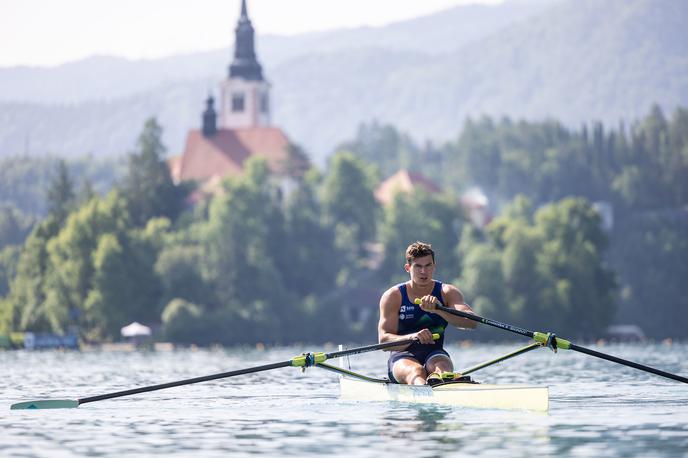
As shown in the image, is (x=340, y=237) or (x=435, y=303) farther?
(x=340, y=237)

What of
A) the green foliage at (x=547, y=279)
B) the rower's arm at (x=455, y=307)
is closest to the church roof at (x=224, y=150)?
the green foliage at (x=547, y=279)

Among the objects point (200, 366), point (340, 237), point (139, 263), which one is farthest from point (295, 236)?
point (200, 366)

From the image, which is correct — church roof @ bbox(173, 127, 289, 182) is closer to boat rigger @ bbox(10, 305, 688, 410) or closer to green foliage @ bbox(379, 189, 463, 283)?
green foliage @ bbox(379, 189, 463, 283)

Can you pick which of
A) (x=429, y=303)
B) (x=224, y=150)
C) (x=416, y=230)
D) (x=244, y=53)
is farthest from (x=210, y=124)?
(x=429, y=303)

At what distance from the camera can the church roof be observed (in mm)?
158500

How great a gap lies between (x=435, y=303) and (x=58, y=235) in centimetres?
9116

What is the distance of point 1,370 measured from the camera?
50.6 metres

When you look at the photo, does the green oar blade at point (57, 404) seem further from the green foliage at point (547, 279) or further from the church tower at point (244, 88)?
the church tower at point (244, 88)

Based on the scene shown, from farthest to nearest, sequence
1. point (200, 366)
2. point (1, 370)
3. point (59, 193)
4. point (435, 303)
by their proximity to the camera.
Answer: point (59, 193) < point (200, 366) < point (1, 370) < point (435, 303)

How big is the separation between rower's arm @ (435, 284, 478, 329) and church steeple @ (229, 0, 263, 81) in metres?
146

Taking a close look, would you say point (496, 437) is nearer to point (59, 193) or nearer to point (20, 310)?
point (20, 310)

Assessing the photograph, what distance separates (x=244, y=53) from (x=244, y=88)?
5.41 m

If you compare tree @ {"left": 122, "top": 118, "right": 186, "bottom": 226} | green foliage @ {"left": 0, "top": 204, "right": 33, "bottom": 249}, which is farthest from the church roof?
green foliage @ {"left": 0, "top": 204, "right": 33, "bottom": 249}

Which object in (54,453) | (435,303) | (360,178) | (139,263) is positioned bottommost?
(54,453)
